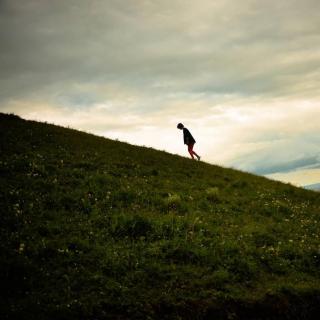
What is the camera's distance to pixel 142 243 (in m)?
15.6

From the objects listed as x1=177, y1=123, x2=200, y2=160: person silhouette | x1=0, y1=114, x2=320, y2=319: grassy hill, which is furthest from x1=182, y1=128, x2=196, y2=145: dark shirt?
x1=0, y1=114, x2=320, y2=319: grassy hill

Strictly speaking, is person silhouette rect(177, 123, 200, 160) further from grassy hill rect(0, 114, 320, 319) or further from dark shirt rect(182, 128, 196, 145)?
grassy hill rect(0, 114, 320, 319)

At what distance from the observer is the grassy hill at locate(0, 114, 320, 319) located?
12.0 meters

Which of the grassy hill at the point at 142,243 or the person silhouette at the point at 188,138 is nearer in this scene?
the grassy hill at the point at 142,243

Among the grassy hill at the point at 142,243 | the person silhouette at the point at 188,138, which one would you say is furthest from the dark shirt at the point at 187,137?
the grassy hill at the point at 142,243

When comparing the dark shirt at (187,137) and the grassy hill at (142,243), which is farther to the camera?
the dark shirt at (187,137)

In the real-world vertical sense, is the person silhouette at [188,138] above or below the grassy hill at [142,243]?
above

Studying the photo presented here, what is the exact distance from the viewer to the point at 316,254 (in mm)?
16797

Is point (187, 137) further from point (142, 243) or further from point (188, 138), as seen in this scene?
point (142, 243)

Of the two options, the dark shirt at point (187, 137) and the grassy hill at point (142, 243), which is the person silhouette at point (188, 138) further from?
the grassy hill at point (142, 243)

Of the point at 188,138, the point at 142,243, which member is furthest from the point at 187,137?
the point at 142,243

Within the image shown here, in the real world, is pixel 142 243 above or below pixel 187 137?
below

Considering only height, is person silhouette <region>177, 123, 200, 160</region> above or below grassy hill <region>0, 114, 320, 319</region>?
above

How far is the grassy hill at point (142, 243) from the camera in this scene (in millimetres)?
11969
